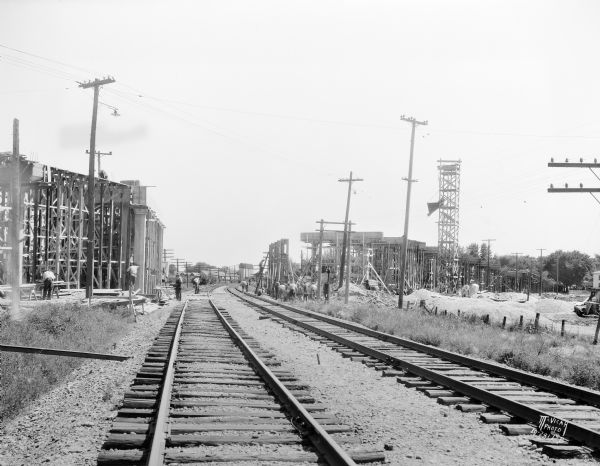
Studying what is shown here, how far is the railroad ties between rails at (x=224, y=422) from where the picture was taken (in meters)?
5.04

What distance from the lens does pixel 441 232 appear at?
47.7m

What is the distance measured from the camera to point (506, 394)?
8.25 m

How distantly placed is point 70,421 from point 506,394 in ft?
18.0

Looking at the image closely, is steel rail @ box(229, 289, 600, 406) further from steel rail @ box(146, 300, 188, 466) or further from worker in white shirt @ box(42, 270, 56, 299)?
worker in white shirt @ box(42, 270, 56, 299)

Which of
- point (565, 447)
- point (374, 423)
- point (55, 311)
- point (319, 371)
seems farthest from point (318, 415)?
point (55, 311)

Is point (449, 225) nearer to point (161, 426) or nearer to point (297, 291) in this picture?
point (297, 291)

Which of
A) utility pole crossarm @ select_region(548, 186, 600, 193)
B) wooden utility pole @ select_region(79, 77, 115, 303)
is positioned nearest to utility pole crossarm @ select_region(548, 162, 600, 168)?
utility pole crossarm @ select_region(548, 186, 600, 193)

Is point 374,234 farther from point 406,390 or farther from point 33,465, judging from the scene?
point 33,465

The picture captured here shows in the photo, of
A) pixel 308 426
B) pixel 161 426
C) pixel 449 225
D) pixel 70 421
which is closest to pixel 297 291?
pixel 449 225

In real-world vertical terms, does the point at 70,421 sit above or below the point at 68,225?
below

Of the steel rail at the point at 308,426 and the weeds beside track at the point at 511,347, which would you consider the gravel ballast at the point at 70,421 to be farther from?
the weeds beside track at the point at 511,347

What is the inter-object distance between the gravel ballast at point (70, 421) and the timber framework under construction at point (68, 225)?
1424 centimetres

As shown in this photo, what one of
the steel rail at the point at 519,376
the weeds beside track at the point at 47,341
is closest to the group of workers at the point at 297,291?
the weeds beside track at the point at 47,341

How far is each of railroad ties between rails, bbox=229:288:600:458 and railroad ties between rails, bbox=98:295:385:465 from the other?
1.84 meters
